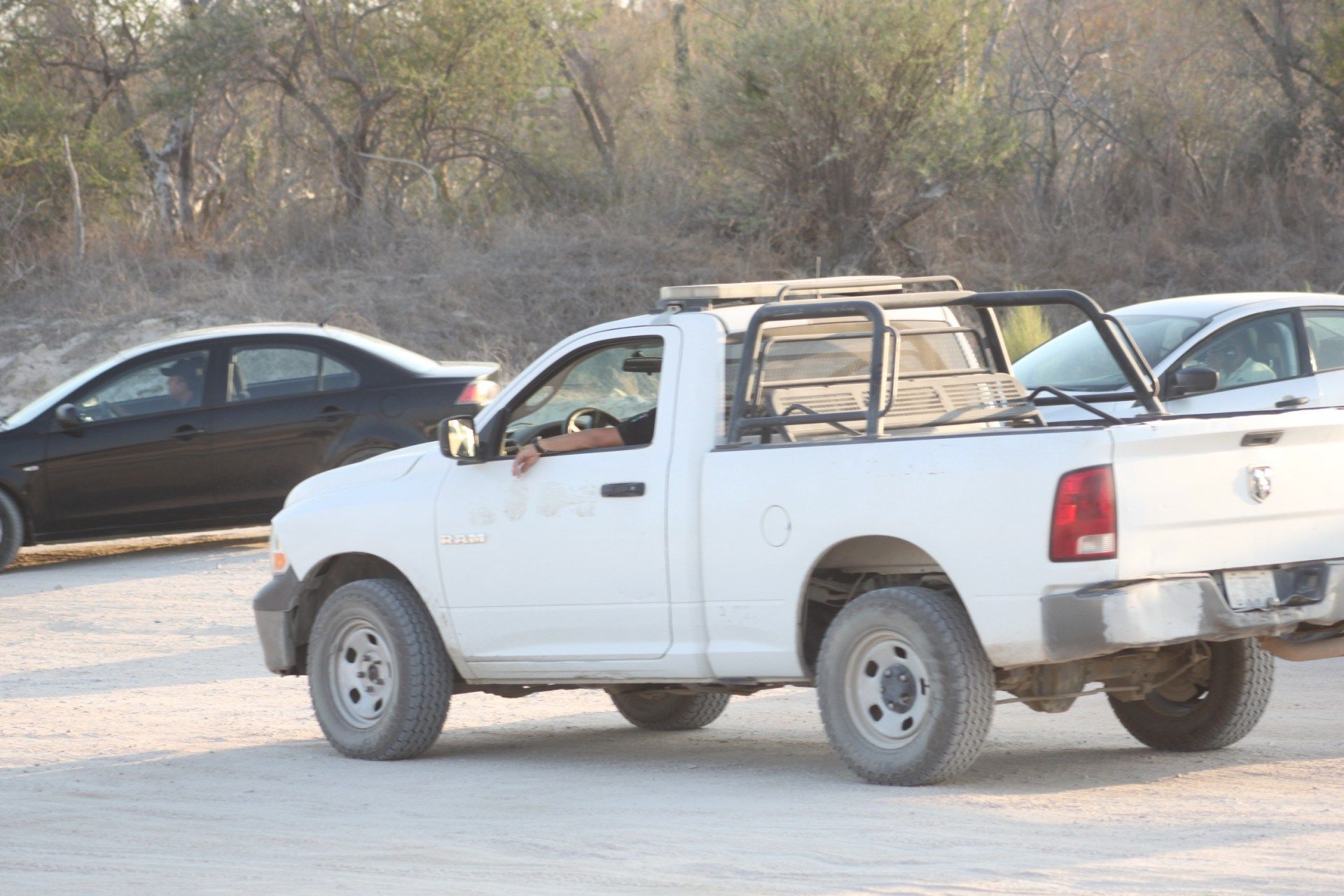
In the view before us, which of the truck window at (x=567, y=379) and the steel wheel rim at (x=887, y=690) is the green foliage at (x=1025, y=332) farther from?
the steel wheel rim at (x=887, y=690)

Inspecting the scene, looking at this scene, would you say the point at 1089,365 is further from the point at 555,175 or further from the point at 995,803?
the point at 555,175

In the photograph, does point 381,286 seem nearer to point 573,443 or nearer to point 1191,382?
point 1191,382

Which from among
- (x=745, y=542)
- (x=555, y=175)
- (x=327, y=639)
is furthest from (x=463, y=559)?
(x=555, y=175)

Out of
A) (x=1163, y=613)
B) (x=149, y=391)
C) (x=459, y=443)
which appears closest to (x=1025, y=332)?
(x=149, y=391)

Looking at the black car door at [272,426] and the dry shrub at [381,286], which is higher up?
the dry shrub at [381,286]

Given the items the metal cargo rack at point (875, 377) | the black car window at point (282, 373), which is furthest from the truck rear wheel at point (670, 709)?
the black car window at point (282, 373)

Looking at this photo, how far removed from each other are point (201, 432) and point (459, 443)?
23.8ft

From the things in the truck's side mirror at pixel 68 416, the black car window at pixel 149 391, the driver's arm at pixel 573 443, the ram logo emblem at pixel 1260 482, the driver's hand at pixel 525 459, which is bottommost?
the ram logo emblem at pixel 1260 482

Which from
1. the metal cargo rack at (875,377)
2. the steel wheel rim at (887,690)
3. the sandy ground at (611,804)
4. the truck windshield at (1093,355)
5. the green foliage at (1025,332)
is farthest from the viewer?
the green foliage at (1025,332)

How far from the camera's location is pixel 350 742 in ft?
26.7

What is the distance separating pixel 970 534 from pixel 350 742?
3.15 meters

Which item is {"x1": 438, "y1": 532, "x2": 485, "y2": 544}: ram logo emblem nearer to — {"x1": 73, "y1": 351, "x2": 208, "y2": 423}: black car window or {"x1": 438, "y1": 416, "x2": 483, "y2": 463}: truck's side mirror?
{"x1": 438, "y1": 416, "x2": 483, "y2": 463}: truck's side mirror

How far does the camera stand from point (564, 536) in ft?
24.7

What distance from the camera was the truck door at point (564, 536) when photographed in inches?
288
